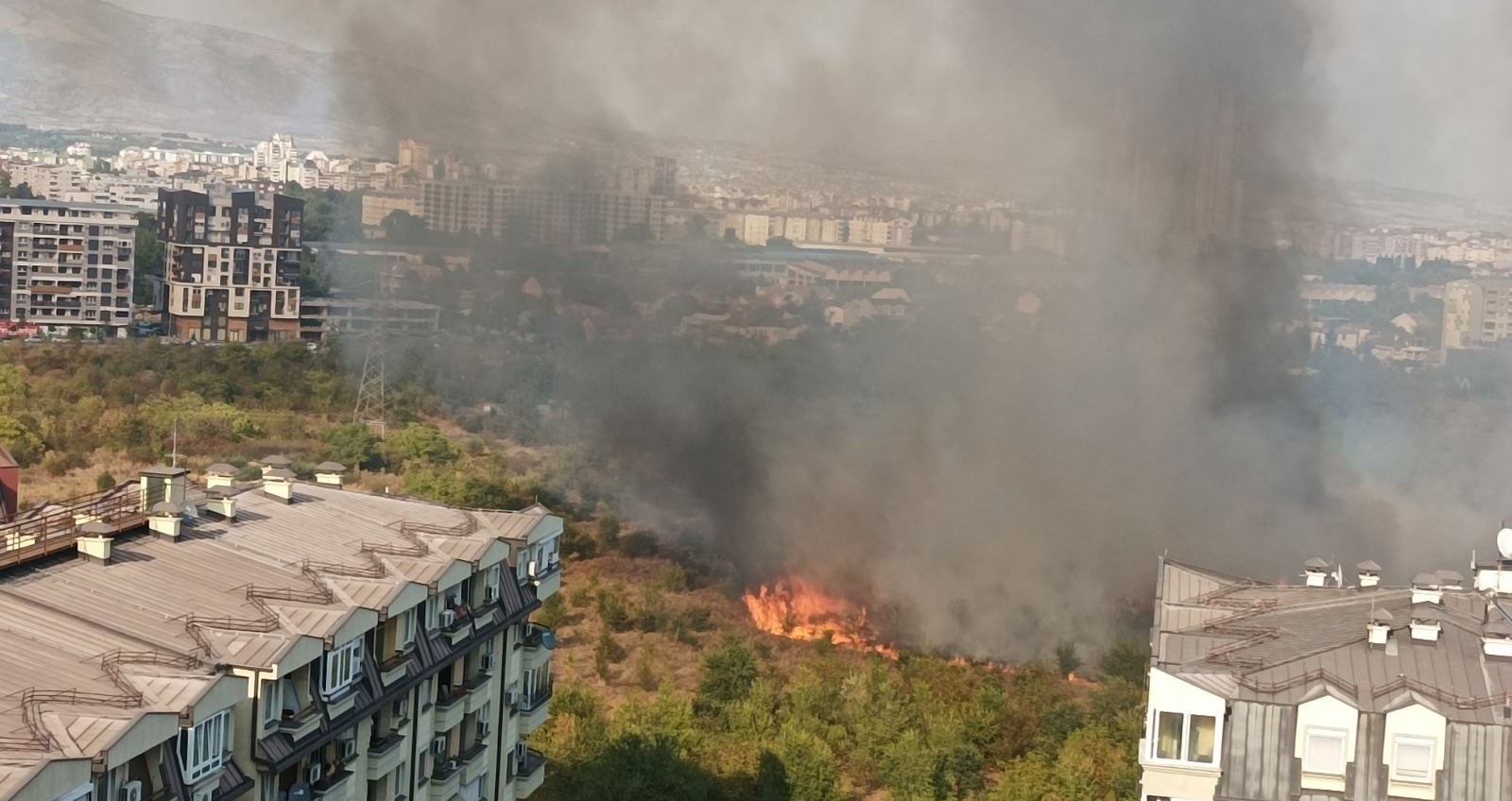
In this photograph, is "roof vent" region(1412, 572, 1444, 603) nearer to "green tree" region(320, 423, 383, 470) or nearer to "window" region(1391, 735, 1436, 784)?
"window" region(1391, 735, 1436, 784)

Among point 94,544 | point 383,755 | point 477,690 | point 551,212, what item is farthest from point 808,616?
point 94,544

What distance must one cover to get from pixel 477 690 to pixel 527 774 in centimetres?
164

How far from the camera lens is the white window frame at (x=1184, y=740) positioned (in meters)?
9.05

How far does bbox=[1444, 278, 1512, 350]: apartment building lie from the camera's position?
44.4 meters

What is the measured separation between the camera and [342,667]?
9.95 m

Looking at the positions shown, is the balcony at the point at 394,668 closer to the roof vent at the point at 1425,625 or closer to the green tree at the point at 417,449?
the roof vent at the point at 1425,625

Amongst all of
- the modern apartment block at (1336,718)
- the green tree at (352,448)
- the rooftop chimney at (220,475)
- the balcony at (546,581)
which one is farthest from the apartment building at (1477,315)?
the rooftop chimney at (220,475)

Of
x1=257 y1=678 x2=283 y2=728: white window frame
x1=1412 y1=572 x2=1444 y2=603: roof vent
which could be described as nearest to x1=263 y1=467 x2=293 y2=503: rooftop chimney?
x1=257 y1=678 x2=283 y2=728: white window frame

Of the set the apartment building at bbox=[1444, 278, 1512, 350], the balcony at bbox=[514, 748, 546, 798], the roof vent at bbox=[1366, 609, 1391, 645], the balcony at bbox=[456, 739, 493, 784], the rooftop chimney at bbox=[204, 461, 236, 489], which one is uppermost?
the apartment building at bbox=[1444, 278, 1512, 350]

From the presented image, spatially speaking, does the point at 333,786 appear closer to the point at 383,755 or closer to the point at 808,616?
the point at 383,755

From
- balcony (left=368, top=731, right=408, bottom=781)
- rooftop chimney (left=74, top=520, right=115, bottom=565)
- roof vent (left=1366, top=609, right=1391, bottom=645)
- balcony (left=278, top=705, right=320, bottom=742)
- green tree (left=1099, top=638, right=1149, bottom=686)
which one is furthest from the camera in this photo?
green tree (left=1099, top=638, right=1149, bottom=686)

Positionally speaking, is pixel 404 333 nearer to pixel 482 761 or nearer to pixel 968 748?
pixel 968 748

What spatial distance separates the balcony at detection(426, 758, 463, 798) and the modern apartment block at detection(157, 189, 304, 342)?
36.2 meters

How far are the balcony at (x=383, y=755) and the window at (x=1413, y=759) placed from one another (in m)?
5.30
